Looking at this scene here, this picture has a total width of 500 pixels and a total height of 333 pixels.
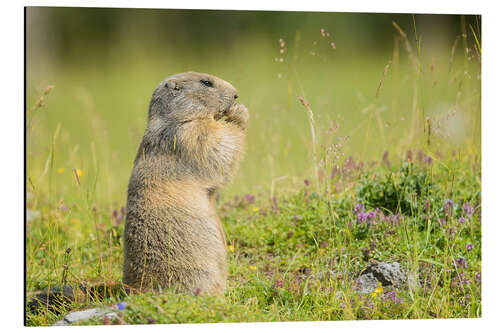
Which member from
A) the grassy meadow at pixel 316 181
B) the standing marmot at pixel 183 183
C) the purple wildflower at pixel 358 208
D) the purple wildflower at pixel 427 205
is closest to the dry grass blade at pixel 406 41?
the grassy meadow at pixel 316 181

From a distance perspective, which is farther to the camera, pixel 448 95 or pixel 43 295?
pixel 448 95

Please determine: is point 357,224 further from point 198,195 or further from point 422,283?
point 198,195

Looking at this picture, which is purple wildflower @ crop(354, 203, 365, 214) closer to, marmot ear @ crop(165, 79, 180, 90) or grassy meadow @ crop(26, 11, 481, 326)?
grassy meadow @ crop(26, 11, 481, 326)

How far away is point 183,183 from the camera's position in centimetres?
441

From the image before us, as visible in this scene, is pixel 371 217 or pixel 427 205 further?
pixel 427 205

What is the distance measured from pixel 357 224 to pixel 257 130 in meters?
2.04

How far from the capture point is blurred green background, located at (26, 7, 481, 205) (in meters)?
5.02

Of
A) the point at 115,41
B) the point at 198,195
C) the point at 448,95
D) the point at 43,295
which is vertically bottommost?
the point at 43,295

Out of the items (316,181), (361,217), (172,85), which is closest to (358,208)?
(361,217)

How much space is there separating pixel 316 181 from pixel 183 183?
1529mm

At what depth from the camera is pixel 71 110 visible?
23.8 ft

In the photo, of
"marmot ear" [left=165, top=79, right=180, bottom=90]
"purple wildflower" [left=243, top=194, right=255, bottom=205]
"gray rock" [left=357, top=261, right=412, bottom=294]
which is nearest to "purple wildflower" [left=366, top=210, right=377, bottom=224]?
"gray rock" [left=357, top=261, right=412, bottom=294]

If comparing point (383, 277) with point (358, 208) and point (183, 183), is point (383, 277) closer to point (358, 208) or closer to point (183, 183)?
point (358, 208)

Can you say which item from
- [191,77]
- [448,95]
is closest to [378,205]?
[448,95]
